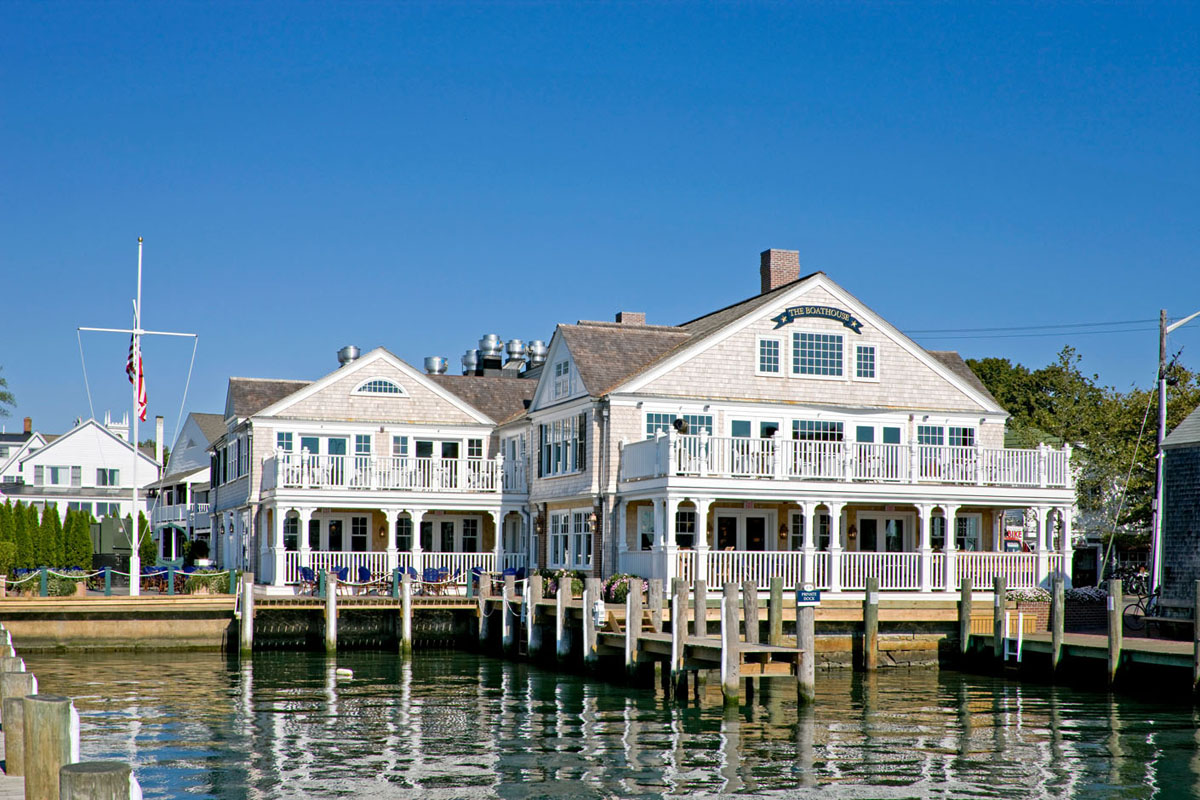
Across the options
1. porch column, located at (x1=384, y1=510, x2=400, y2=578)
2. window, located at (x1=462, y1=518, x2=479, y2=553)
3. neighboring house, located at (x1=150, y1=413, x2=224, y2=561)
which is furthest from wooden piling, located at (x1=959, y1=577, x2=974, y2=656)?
neighboring house, located at (x1=150, y1=413, x2=224, y2=561)

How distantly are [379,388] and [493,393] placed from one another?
469 centimetres

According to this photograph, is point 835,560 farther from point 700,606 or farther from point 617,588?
point 700,606

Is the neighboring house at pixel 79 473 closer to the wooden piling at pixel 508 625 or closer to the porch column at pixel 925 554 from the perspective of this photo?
the wooden piling at pixel 508 625

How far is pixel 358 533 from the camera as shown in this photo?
43.6 metres

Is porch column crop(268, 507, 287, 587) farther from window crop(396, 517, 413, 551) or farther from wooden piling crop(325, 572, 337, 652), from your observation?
wooden piling crop(325, 572, 337, 652)

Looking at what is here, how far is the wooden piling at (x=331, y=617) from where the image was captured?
3366 centimetres

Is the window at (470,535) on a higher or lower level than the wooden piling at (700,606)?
higher

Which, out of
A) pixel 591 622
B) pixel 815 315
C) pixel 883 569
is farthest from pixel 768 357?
pixel 591 622

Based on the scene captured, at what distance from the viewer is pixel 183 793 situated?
16375 millimetres

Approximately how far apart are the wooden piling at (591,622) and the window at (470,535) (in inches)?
606

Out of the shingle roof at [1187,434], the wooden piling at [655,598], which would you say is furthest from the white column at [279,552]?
the shingle roof at [1187,434]

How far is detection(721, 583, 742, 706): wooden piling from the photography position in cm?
2328

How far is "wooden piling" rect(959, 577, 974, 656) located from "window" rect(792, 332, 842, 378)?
8.80m

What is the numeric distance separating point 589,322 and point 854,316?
24.9ft
